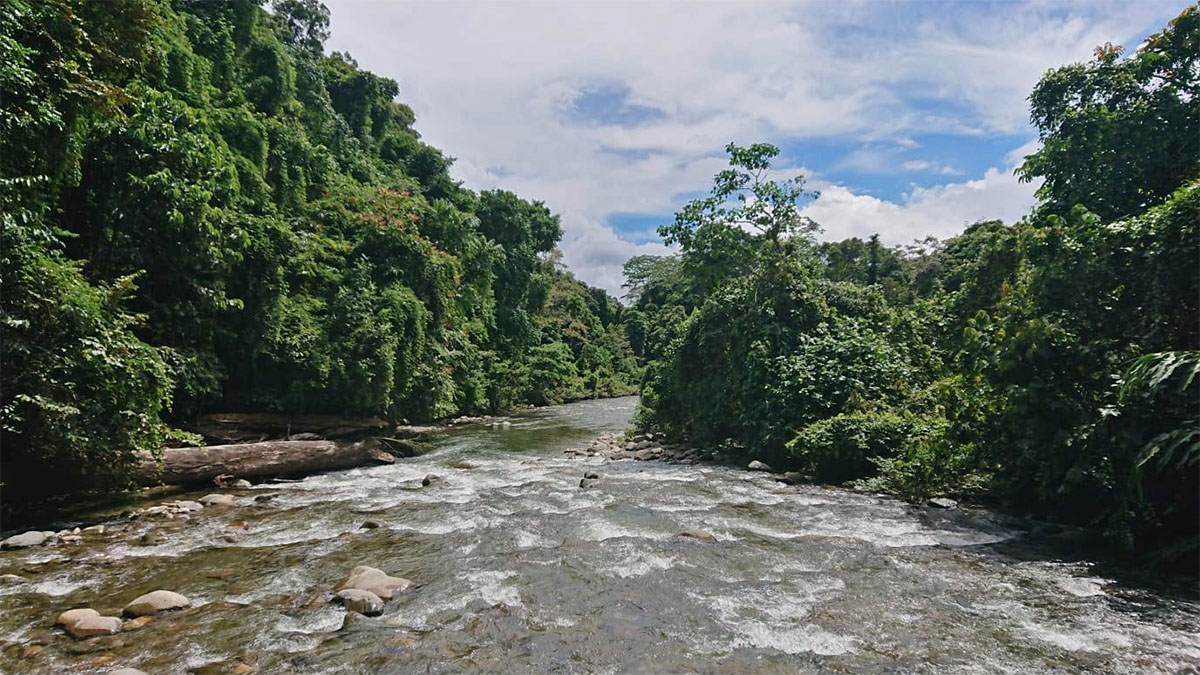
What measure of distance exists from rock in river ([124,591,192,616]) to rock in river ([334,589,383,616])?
56.0 inches

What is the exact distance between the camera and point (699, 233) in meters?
20.7

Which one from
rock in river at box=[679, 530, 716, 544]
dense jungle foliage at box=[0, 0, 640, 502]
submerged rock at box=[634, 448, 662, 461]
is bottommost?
submerged rock at box=[634, 448, 662, 461]

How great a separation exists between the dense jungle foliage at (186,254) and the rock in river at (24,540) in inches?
40.8

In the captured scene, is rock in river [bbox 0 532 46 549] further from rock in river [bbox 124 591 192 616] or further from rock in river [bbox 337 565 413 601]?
rock in river [bbox 337 565 413 601]

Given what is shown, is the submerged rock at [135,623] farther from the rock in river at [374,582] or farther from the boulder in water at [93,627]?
the rock in river at [374,582]

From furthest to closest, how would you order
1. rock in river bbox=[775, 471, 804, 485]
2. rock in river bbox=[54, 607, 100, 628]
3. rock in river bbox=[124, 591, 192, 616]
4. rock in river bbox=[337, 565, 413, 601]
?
1. rock in river bbox=[775, 471, 804, 485]
2. rock in river bbox=[337, 565, 413, 601]
3. rock in river bbox=[124, 591, 192, 616]
4. rock in river bbox=[54, 607, 100, 628]

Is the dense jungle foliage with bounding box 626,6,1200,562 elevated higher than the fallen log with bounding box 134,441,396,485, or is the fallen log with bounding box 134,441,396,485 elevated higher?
the dense jungle foliage with bounding box 626,6,1200,562

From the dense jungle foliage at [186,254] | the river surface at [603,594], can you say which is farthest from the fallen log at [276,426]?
the river surface at [603,594]

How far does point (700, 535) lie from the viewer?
8445 mm

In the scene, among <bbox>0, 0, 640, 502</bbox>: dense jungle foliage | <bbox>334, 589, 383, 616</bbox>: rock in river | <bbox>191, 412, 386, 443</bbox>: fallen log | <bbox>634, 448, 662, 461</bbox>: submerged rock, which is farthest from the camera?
<bbox>634, 448, 662, 461</bbox>: submerged rock

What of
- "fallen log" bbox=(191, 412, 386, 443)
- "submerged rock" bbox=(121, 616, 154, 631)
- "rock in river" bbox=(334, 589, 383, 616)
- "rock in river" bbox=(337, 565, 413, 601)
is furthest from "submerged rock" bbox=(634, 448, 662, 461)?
"submerged rock" bbox=(121, 616, 154, 631)

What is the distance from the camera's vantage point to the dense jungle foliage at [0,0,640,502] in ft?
24.0

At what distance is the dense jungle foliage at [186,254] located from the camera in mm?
7309

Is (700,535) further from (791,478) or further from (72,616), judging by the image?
(72,616)
